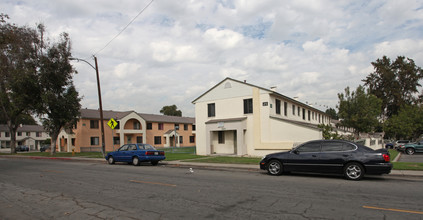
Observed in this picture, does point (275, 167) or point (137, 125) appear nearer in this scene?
point (275, 167)

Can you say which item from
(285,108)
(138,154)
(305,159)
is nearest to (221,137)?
(285,108)

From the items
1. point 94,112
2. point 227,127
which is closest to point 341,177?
point 227,127

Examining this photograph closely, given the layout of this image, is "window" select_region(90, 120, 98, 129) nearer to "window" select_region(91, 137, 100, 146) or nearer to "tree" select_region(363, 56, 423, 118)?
"window" select_region(91, 137, 100, 146)

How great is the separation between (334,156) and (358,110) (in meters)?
19.9

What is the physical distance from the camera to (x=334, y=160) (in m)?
10.9

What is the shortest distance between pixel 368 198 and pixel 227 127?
1812 centimetres

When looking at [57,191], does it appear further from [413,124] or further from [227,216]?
[413,124]

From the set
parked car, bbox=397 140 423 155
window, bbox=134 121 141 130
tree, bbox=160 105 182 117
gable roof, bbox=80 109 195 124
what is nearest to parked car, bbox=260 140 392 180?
parked car, bbox=397 140 423 155

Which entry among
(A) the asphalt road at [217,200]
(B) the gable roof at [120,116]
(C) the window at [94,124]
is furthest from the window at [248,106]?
(C) the window at [94,124]

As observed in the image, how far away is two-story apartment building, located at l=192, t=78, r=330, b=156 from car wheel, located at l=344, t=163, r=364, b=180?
1104cm

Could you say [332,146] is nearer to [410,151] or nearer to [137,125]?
[410,151]

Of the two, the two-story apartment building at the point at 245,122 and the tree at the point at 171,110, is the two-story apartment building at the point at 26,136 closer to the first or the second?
the tree at the point at 171,110

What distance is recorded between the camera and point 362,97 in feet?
90.6

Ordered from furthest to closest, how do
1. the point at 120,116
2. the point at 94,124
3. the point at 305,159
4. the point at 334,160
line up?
the point at 120,116 < the point at 94,124 < the point at 305,159 < the point at 334,160
